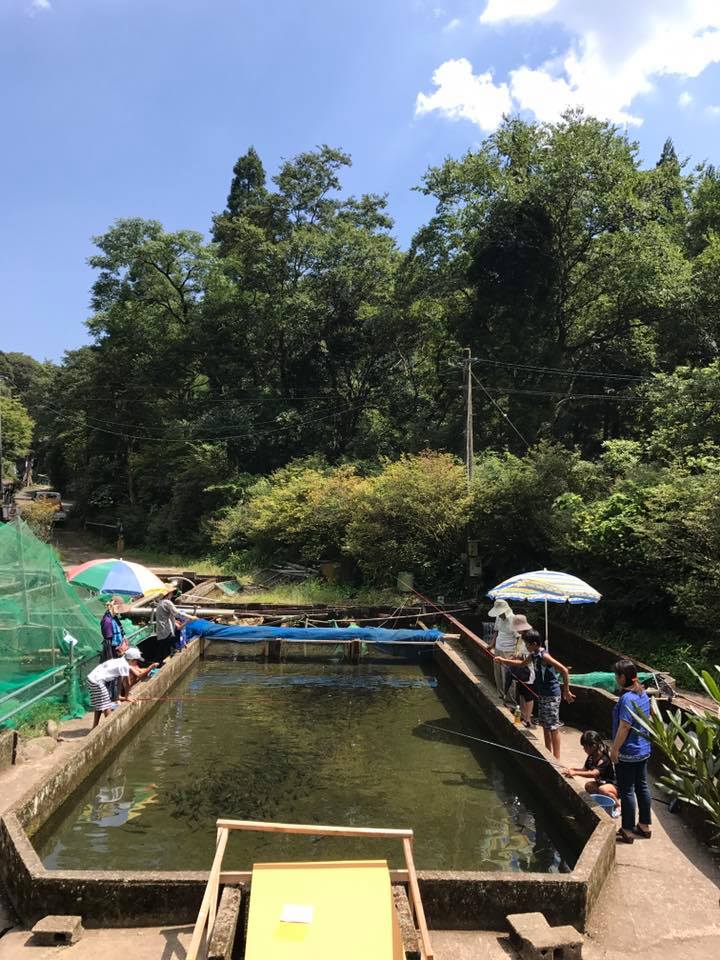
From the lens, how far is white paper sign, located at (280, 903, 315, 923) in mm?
3818

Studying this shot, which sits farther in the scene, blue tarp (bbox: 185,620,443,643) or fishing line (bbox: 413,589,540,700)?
blue tarp (bbox: 185,620,443,643)

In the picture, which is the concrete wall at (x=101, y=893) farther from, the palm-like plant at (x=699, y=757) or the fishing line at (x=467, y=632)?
the fishing line at (x=467, y=632)

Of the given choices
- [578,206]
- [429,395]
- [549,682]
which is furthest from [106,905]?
[429,395]

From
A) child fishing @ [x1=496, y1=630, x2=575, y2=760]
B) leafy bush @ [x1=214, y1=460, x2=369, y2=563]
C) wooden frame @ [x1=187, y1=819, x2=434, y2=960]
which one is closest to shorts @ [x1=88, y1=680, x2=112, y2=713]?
wooden frame @ [x1=187, y1=819, x2=434, y2=960]

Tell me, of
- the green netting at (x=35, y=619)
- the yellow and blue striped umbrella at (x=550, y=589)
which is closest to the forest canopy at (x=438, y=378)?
the yellow and blue striped umbrella at (x=550, y=589)

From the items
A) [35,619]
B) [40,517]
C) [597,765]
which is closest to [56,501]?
[40,517]

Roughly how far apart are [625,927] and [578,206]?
29.2 meters

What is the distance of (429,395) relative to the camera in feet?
A: 128

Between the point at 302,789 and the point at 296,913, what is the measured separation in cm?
528

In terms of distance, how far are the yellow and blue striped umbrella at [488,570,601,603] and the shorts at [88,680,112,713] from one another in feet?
19.5

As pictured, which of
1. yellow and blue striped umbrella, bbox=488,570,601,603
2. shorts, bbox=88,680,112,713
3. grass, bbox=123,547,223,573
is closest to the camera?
yellow and blue striped umbrella, bbox=488,570,601,603

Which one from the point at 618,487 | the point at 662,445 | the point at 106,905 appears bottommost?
the point at 106,905

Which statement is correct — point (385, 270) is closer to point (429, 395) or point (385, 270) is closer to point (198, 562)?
point (429, 395)

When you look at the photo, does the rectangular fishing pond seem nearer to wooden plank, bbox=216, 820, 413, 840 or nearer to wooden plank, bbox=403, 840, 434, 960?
wooden plank, bbox=216, 820, 413, 840
